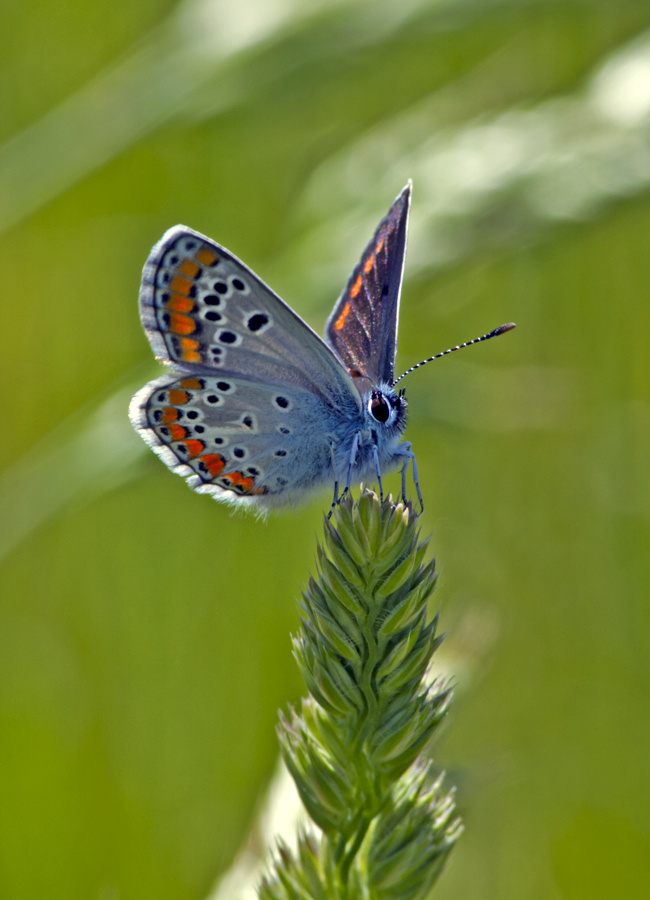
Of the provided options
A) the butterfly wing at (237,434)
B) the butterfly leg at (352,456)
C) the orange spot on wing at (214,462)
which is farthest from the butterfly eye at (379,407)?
the orange spot on wing at (214,462)

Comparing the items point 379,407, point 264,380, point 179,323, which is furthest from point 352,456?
point 179,323

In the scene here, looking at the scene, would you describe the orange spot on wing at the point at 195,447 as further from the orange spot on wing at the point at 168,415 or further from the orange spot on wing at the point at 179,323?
the orange spot on wing at the point at 179,323

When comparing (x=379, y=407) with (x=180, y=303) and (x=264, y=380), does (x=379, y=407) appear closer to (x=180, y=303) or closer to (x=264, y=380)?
(x=264, y=380)

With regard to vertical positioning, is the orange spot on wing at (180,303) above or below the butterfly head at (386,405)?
above

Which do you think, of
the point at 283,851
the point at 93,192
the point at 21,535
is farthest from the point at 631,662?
the point at 93,192

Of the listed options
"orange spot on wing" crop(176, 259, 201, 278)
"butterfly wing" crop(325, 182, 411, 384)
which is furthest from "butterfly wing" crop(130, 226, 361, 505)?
"butterfly wing" crop(325, 182, 411, 384)

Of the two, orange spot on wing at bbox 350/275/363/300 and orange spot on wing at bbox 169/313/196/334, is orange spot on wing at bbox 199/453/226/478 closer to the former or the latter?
orange spot on wing at bbox 169/313/196/334
